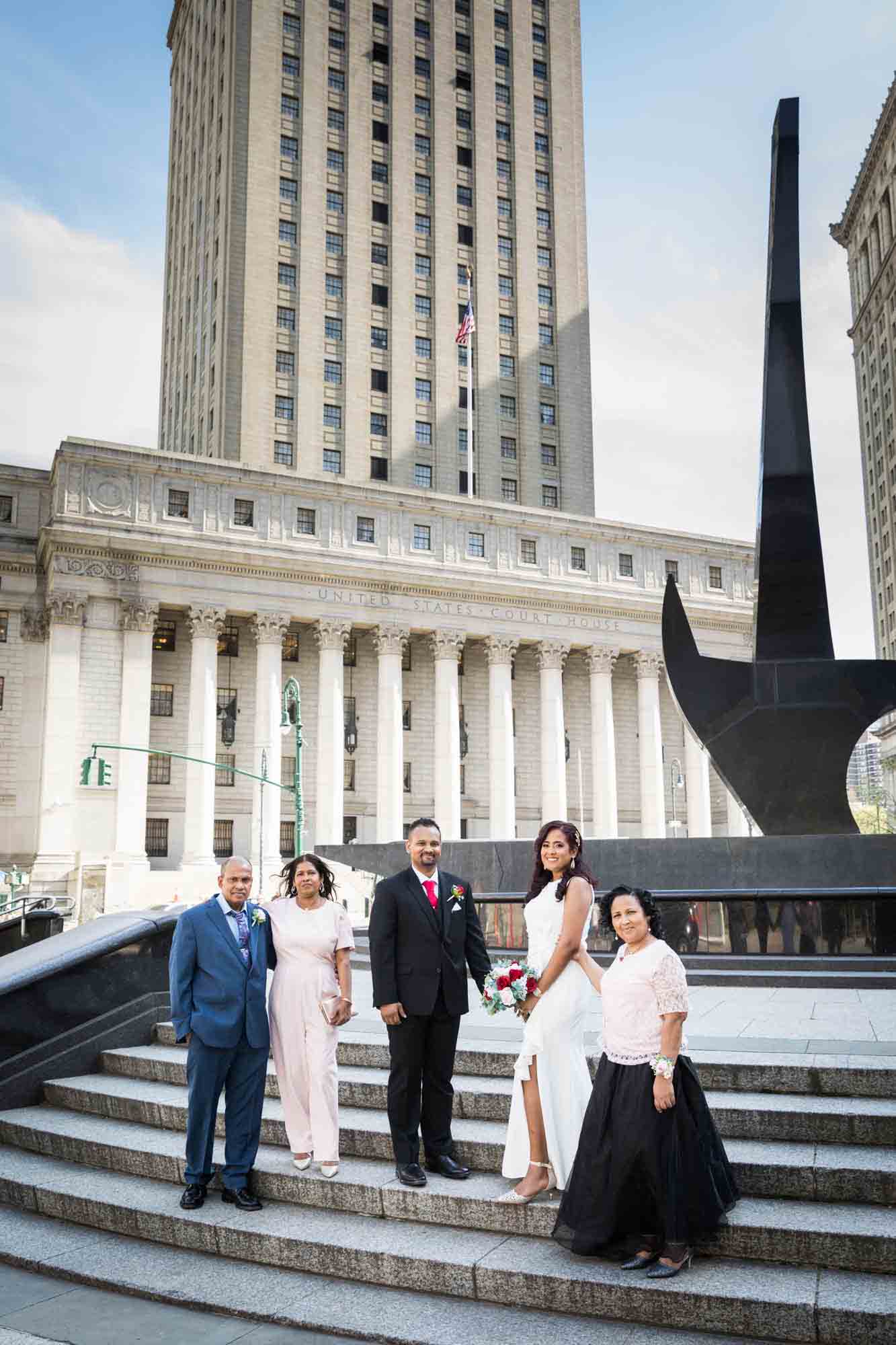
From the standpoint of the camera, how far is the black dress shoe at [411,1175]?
6424 mm

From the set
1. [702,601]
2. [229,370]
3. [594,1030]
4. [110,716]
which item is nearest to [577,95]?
[229,370]

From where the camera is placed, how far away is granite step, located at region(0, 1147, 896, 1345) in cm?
495

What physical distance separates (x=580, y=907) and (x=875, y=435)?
3721 inches

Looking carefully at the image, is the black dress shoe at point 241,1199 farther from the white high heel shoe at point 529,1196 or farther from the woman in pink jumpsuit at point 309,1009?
the white high heel shoe at point 529,1196

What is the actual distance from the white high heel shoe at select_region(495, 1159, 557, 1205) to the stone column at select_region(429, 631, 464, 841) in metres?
44.3

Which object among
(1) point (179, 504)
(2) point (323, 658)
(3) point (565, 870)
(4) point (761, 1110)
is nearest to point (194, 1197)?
(3) point (565, 870)

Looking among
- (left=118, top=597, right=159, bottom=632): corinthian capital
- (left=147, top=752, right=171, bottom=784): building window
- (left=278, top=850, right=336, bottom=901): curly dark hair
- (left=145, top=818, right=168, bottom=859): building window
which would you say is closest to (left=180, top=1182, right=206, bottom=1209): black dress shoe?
(left=278, top=850, right=336, bottom=901): curly dark hair

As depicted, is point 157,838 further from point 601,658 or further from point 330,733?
point 601,658

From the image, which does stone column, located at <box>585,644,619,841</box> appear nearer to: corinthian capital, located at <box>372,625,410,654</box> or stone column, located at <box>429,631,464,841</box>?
stone column, located at <box>429,631,464,841</box>

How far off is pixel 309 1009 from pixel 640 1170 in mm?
2527

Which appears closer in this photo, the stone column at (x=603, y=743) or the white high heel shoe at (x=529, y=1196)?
the white high heel shoe at (x=529, y=1196)

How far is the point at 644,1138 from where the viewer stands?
208 inches

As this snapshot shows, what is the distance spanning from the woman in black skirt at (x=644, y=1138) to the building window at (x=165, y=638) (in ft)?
158

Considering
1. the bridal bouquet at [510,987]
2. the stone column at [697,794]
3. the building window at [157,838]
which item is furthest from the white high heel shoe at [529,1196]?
the stone column at [697,794]
